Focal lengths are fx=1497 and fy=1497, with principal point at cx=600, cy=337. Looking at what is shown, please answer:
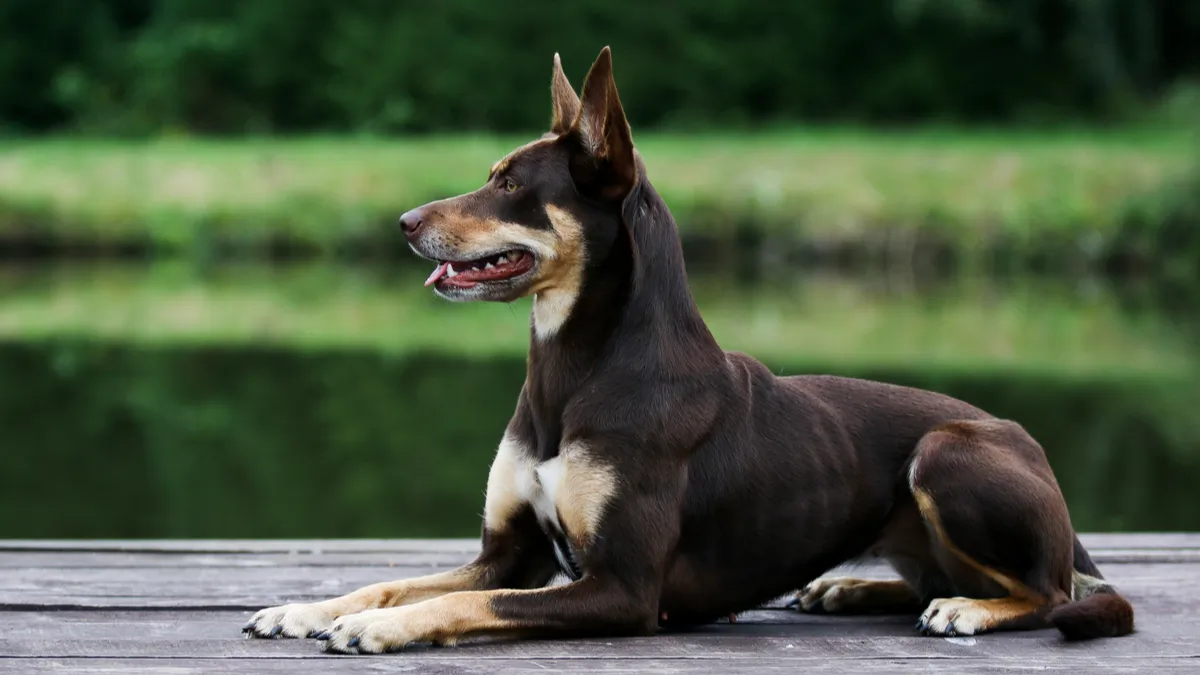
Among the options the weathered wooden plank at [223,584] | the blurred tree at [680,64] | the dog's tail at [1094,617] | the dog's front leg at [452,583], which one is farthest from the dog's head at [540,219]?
the blurred tree at [680,64]

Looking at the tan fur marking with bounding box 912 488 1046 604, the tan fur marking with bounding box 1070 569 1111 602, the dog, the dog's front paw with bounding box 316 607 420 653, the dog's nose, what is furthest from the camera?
the tan fur marking with bounding box 1070 569 1111 602

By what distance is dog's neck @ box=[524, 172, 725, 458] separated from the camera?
156 inches

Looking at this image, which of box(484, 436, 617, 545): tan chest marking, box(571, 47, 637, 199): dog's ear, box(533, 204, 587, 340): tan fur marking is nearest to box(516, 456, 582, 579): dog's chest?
box(484, 436, 617, 545): tan chest marking

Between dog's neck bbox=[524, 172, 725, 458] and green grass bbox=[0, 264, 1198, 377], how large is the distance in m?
9.06

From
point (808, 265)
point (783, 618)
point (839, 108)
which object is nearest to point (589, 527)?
point (783, 618)

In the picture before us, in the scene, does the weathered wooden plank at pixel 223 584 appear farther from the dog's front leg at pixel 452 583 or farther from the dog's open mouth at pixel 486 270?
the dog's open mouth at pixel 486 270

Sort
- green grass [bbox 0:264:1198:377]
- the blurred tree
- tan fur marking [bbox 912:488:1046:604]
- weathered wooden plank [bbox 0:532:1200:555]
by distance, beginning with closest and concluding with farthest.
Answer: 1. tan fur marking [bbox 912:488:1046:604]
2. weathered wooden plank [bbox 0:532:1200:555]
3. green grass [bbox 0:264:1198:377]
4. the blurred tree

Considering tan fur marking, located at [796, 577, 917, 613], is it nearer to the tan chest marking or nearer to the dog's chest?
the dog's chest

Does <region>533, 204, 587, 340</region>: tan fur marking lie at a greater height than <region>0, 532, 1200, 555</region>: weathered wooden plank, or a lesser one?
greater

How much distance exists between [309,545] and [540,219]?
2083 millimetres

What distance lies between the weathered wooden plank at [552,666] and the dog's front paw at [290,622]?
256 mm

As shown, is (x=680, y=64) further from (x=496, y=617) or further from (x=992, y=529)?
(x=496, y=617)

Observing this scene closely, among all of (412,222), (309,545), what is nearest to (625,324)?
(412,222)

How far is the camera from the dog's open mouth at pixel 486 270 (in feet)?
13.0
